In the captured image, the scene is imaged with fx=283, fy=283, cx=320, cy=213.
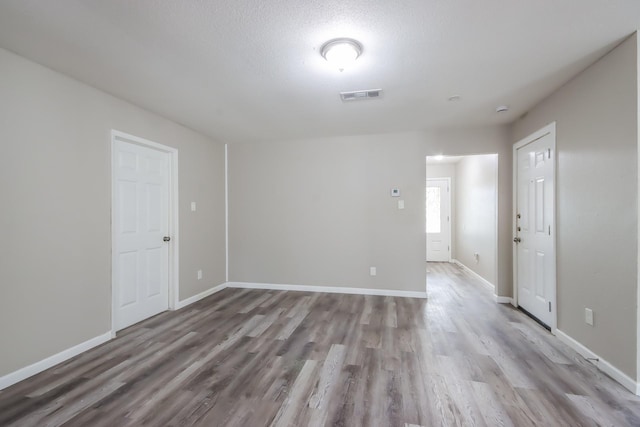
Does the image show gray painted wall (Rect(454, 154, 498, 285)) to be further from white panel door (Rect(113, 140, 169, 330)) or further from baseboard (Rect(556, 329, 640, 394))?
white panel door (Rect(113, 140, 169, 330))

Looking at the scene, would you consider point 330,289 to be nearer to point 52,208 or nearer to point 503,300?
point 503,300

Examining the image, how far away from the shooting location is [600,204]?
2242mm

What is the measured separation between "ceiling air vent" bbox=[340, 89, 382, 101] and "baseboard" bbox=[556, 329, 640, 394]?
290cm

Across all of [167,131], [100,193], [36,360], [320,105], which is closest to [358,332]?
[320,105]

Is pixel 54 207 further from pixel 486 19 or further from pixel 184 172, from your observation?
pixel 486 19

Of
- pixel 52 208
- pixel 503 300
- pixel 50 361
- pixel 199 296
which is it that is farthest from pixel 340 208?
pixel 50 361

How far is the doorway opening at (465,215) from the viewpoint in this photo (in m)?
4.48

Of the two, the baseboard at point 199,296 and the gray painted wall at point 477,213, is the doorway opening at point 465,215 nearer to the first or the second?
the gray painted wall at point 477,213

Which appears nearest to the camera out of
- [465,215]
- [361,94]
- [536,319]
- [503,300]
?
[361,94]

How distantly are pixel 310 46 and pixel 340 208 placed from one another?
271 centimetres

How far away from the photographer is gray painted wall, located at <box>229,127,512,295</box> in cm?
415

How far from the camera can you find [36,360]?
7.19 feet

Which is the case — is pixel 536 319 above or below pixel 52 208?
below

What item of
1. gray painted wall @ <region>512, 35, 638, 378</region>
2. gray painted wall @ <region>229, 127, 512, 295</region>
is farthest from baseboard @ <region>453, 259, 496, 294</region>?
gray painted wall @ <region>512, 35, 638, 378</region>
